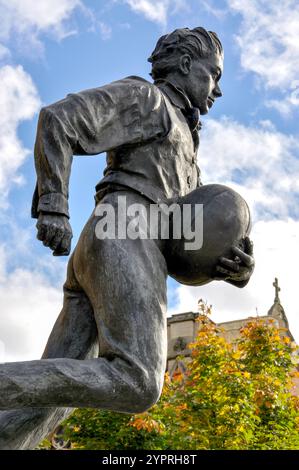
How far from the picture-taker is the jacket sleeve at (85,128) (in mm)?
3799

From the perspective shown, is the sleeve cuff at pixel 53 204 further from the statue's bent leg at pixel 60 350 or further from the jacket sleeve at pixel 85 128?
the statue's bent leg at pixel 60 350

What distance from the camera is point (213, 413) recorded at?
509 inches

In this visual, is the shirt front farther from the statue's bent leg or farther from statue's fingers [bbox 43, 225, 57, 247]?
the statue's bent leg

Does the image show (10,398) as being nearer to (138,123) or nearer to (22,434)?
(22,434)

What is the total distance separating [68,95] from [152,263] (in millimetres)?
1023

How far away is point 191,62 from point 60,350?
1.96 meters

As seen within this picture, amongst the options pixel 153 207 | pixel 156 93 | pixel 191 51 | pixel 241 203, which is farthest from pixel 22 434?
pixel 191 51

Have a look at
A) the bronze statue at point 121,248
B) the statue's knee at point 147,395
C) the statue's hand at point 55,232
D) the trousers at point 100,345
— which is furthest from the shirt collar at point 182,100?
the statue's knee at point 147,395

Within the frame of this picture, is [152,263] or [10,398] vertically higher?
[152,263]

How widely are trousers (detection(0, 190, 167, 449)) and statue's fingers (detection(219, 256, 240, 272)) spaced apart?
33 cm

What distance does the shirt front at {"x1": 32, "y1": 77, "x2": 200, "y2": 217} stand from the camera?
3828mm

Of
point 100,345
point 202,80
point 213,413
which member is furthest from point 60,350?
point 213,413

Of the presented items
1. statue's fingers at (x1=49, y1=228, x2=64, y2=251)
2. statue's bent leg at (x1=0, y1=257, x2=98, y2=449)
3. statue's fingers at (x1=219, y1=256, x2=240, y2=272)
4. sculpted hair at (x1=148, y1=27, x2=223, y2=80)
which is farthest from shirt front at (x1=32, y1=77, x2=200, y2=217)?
statue's bent leg at (x1=0, y1=257, x2=98, y2=449)
